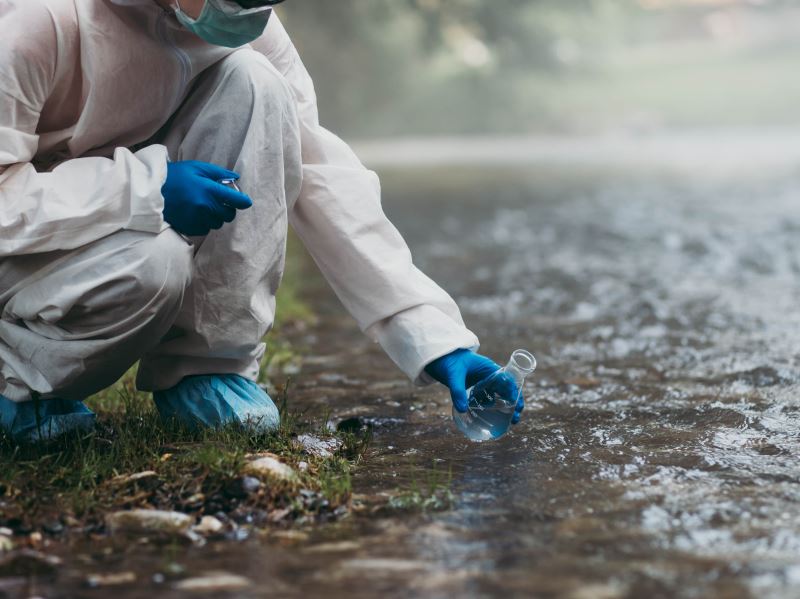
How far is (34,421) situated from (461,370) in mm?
915

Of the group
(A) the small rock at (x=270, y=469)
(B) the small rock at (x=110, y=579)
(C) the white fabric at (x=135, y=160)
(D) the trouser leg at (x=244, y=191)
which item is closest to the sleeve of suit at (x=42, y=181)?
(C) the white fabric at (x=135, y=160)

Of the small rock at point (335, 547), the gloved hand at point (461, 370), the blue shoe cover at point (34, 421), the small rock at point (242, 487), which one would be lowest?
the blue shoe cover at point (34, 421)

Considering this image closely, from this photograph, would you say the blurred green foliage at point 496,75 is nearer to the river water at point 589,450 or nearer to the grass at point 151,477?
the river water at point 589,450

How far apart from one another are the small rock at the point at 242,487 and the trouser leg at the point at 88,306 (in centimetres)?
39

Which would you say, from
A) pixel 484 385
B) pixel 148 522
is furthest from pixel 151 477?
pixel 484 385

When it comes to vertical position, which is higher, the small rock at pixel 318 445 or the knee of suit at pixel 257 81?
the knee of suit at pixel 257 81

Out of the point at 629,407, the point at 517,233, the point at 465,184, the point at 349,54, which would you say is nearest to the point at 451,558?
the point at 629,407

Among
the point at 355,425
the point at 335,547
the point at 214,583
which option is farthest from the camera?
the point at 355,425

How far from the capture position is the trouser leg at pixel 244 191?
2.36 meters

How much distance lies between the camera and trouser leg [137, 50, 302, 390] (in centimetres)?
236

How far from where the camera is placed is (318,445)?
2.41 m

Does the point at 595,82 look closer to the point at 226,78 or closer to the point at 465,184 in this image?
the point at 465,184

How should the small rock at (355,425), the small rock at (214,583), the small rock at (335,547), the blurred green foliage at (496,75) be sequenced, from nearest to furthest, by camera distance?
the small rock at (214,583), the small rock at (335,547), the small rock at (355,425), the blurred green foliage at (496,75)

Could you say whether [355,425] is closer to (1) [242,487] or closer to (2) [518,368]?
(2) [518,368]
